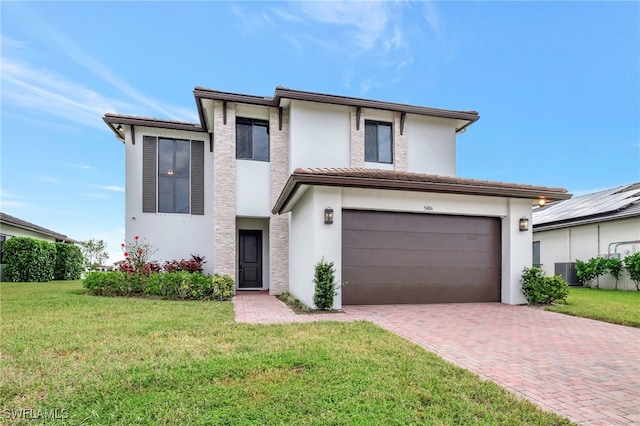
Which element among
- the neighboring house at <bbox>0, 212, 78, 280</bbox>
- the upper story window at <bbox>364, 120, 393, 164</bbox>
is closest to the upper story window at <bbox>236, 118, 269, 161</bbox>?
the upper story window at <bbox>364, 120, 393, 164</bbox>

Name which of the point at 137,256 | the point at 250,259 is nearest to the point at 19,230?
the point at 137,256

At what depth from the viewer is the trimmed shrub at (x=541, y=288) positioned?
8805 millimetres

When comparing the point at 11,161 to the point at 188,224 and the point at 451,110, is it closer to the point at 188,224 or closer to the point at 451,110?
the point at 188,224

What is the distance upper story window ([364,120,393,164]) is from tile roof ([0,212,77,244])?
18.6m

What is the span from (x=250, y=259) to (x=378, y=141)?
23.2 feet

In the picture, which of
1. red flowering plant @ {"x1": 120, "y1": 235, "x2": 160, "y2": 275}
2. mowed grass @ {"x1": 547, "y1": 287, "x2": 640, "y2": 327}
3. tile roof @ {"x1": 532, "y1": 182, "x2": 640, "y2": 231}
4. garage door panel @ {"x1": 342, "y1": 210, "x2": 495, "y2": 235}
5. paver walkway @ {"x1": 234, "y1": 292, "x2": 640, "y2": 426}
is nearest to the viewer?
paver walkway @ {"x1": 234, "y1": 292, "x2": 640, "y2": 426}

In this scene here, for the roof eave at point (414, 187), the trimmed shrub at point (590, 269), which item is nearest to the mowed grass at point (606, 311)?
the roof eave at point (414, 187)

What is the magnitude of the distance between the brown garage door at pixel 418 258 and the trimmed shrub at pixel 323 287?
0.74 meters

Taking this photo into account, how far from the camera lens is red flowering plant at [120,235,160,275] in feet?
35.0

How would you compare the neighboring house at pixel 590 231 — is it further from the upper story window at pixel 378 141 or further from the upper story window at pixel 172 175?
the upper story window at pixel 172 175

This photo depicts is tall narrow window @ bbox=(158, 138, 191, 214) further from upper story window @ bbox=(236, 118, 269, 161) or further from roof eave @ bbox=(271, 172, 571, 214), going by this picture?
roof eave @ bbox=(271, 172, 571, 214)

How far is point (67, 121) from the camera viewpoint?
1442 centimetres

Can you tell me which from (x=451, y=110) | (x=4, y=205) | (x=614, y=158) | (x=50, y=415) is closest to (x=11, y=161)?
(x=4, y=205)

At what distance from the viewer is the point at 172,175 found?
13.1 metres
